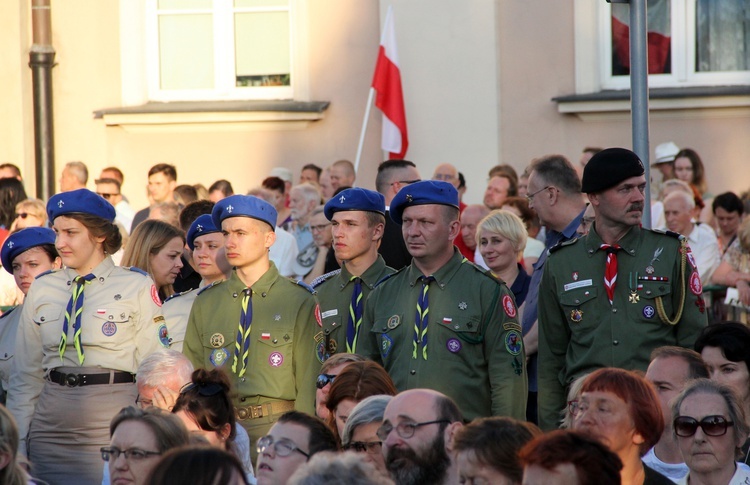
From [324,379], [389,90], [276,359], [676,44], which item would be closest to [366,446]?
[324,379]

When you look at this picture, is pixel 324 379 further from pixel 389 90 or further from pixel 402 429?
pixel 389 90

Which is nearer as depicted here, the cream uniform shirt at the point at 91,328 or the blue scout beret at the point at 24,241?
the cream uniform shirt at the point at 91,328

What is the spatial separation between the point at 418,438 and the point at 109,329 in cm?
272

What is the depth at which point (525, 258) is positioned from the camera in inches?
392

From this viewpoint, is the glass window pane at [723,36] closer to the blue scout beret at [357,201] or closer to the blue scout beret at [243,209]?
the blue scout beret at [357,201]

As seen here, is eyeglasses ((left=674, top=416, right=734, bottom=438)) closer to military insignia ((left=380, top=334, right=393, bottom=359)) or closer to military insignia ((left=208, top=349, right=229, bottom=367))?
military insignia ((left=380, top=334, right=393, bottom=359))

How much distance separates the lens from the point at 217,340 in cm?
699

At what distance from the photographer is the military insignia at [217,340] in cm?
698

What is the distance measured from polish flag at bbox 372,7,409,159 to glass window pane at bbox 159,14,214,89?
8.17 feet

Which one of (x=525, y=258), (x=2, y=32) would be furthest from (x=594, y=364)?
(x=2, y=32)

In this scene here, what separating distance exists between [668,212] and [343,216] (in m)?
3.78

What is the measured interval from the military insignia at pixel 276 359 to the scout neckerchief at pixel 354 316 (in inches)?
21.3

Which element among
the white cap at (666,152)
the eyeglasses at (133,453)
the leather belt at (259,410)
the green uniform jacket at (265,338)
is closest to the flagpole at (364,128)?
the white cap at (666,152)

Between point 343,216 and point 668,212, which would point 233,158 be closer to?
point 668,212
